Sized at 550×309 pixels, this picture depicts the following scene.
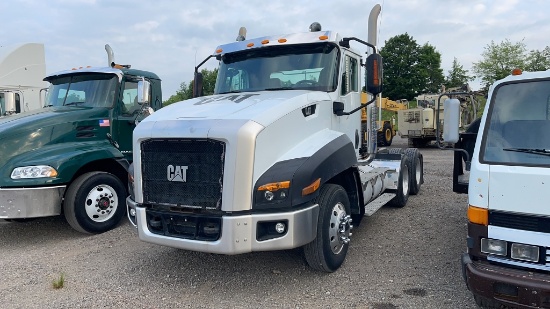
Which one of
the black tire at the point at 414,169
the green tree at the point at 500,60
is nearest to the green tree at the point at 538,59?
the green tree at the point at 500,60

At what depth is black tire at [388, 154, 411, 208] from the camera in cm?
742

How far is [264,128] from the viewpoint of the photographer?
3.89m

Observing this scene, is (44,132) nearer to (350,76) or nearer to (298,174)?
(298,174)

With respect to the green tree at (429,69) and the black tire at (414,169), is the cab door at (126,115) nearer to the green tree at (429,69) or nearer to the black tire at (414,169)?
the black tire at (414,169)

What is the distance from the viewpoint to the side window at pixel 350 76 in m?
5.40

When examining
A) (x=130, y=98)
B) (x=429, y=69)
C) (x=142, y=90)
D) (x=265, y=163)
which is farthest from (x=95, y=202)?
(x=429, y=69)

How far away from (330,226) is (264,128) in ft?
4.30

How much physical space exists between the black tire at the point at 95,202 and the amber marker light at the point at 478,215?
199 inches

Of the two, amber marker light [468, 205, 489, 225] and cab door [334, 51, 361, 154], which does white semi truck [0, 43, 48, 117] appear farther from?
amber marker light [468, 205, 489, 225]

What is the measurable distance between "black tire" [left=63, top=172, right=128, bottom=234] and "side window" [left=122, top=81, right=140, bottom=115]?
130 centimetres

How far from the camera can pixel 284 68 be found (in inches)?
210

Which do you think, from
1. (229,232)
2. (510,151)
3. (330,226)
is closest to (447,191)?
(330,226)

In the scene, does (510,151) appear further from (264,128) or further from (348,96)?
(348,96)

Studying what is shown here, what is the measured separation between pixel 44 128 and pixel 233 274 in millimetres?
3632
